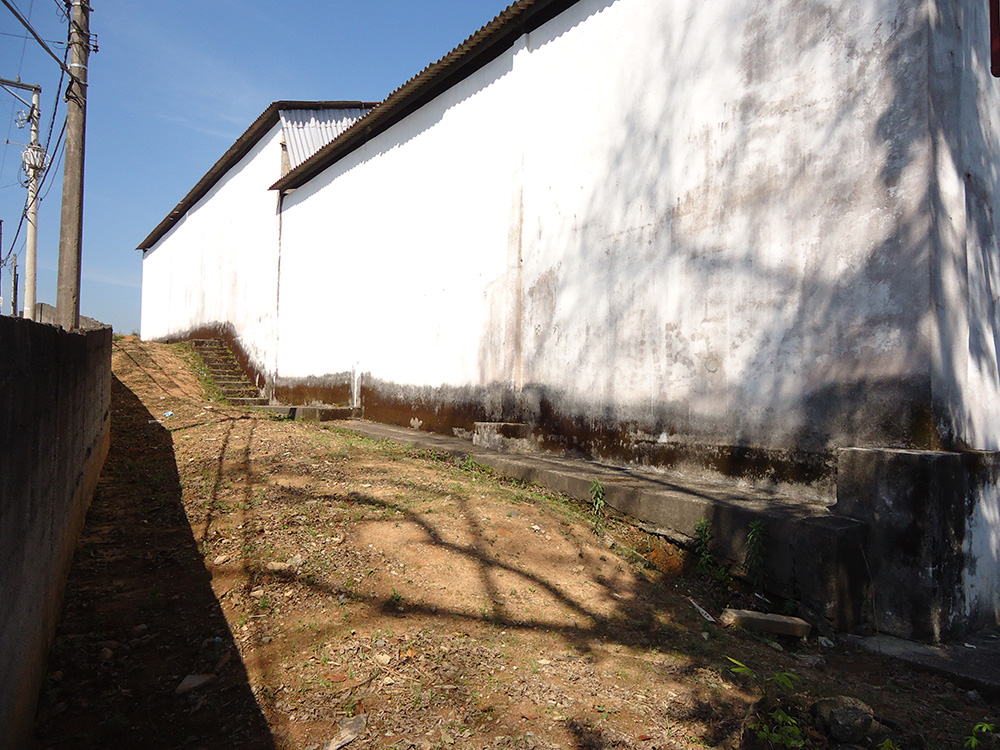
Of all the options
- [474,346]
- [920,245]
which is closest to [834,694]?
[920,245]

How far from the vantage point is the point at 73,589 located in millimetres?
3471

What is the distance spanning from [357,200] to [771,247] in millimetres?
8434

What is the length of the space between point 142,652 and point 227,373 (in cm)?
1342

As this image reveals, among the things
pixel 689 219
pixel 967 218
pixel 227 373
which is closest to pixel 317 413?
pixel 227 373

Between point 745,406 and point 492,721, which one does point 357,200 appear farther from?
point 492,721

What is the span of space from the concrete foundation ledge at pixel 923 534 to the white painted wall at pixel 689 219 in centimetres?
46

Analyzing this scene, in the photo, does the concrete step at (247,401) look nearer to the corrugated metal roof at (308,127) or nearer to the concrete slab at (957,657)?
the corrugated metal roof at (308,127)

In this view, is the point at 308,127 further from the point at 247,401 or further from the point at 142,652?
the point at 142,652

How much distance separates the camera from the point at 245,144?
1617 centimetres

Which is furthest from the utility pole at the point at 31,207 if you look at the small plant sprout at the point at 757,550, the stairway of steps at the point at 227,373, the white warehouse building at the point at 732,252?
the small plant sprout at the point at 757,550

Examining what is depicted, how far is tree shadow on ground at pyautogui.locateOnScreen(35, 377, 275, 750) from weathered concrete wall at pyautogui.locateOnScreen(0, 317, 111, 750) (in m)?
0.15

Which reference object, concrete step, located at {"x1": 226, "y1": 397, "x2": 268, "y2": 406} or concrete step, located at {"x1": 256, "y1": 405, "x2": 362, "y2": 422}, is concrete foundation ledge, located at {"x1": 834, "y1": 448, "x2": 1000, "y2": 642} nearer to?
concrete step, located at {"x1": 256, "y1": 405, "x2": 362, "y2": 422}

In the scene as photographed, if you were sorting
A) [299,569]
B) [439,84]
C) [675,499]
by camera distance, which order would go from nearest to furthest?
1. [299,569]
2. [675,499]
3. [439,84]

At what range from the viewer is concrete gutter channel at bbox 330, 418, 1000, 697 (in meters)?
3.44
